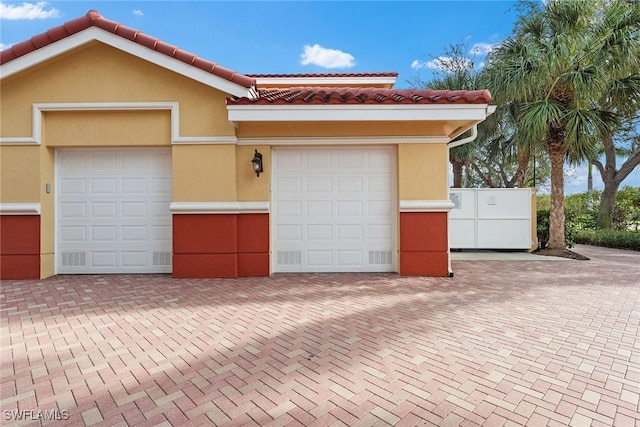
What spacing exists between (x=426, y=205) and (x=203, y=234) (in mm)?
4595

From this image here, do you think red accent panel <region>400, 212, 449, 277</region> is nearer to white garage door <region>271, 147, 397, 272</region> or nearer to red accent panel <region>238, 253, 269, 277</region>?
white garage door <region>271, 147, 397, 272</region>

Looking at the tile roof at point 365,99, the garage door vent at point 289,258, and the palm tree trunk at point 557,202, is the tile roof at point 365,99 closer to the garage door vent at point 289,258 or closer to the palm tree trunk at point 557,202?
the garage door vent at point 289,258

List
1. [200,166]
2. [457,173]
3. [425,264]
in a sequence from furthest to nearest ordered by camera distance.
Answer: [457,173]
[425,264]
[200,166]

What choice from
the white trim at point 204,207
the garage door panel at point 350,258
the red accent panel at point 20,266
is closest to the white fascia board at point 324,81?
the white trim at point 204,207

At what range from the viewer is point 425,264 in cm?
661

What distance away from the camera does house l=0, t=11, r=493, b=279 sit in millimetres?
6105

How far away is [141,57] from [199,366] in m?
5.99

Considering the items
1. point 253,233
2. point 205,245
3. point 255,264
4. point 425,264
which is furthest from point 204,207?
point 425,264

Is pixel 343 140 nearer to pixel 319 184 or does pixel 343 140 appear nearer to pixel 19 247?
pixel 319 184

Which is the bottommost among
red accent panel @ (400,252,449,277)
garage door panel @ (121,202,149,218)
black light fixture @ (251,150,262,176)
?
red accent panel @ (400,252,449,277)

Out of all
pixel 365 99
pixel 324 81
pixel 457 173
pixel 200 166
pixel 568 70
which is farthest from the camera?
pixel 457 173

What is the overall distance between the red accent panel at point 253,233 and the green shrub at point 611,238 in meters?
13.3

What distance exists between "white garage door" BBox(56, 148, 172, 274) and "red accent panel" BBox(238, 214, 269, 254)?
1.62 metres

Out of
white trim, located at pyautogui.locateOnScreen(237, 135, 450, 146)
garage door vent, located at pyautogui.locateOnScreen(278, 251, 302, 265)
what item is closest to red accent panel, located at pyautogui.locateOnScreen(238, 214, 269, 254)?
garage door vent, located at pyautogui.locateOnScreen(278, 251, 302, 265)
